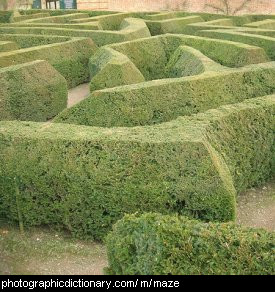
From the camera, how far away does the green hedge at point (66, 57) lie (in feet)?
54.0

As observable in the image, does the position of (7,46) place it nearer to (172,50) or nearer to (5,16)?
(172,50)

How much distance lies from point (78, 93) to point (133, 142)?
10568 mm

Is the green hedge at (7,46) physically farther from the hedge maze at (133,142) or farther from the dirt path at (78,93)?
the dirt path at (78,93)

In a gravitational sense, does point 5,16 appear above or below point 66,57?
below

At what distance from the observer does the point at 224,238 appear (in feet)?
17.5

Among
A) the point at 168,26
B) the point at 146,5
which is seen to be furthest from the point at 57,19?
the point at 146,5

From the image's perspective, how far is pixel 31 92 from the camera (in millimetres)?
14078

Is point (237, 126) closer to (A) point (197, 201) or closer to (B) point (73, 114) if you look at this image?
(A) point (197, 201)

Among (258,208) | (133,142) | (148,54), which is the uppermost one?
(133,142)

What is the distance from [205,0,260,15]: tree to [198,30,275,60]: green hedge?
57.4 feet

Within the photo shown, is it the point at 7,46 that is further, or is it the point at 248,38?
the point at 7,46

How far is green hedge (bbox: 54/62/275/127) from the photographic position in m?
10.9

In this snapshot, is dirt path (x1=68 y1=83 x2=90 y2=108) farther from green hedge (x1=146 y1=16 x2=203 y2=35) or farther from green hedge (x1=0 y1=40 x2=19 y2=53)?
green hedge (x1=146 y1=16 x2=203 y2=35)
